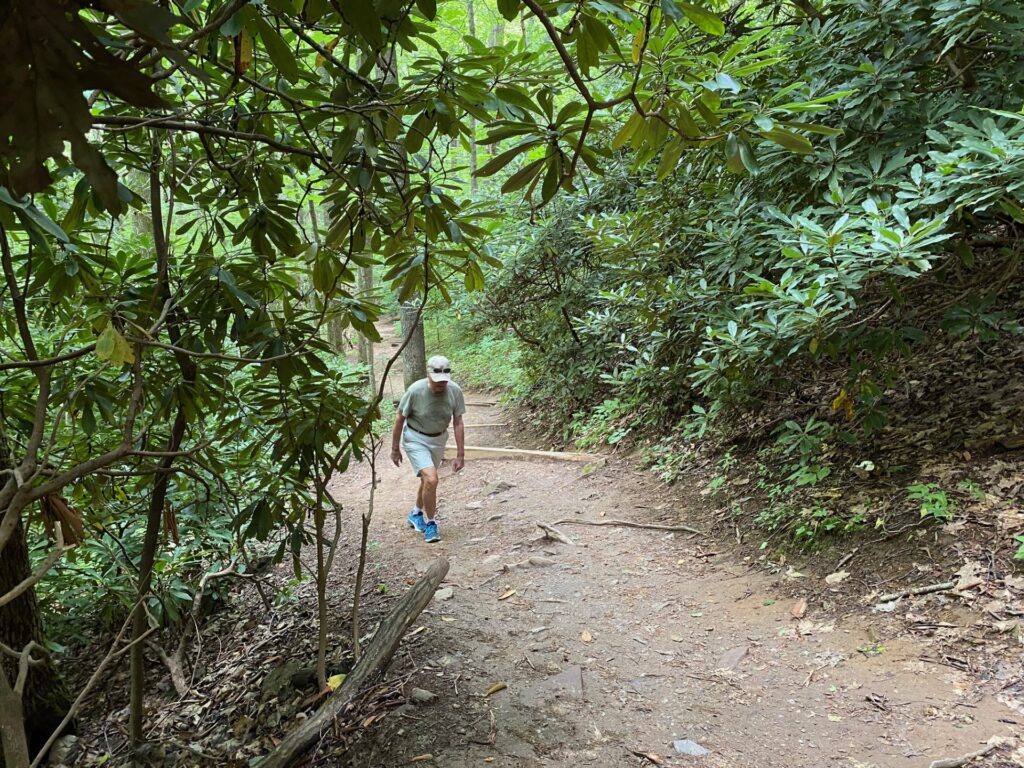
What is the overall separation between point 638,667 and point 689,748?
66 cm

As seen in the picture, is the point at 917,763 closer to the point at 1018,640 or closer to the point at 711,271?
the point at 1018,640

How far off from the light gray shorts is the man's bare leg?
0.07 metres

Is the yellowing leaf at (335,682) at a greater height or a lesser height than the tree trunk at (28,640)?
lesser

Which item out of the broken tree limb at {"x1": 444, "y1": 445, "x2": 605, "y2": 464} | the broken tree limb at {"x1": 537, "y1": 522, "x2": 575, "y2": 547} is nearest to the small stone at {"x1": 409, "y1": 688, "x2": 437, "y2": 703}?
the broken tree limb at {"x1": 537, "y1": 522, "x2": 575, "y2": 547}

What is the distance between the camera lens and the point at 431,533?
17.6ft

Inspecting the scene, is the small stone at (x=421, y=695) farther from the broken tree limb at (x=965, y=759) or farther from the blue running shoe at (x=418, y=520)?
the blue running shoe at (x=418, y=520)

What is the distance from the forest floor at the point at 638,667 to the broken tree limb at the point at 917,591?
0.09 feet

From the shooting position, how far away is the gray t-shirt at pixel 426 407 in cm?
541

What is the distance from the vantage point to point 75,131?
0.68m

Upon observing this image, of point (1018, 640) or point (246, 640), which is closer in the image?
point (1018, 640)

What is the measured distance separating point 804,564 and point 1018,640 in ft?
3.84

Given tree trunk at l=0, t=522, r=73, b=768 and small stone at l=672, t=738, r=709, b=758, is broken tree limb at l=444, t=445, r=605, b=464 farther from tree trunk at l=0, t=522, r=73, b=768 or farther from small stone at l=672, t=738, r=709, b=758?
tree trunk at l=0, t=522, r=73, b=768

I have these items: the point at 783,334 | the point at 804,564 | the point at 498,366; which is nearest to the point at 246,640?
the point at 804,564

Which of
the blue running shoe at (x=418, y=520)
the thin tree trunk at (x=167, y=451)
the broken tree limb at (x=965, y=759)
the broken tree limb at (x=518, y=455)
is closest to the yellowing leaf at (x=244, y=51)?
the thin tree trunk at (x=167, y=451)
